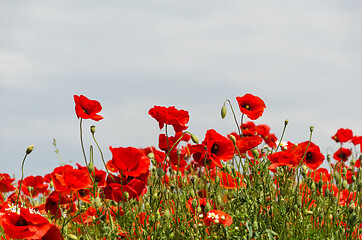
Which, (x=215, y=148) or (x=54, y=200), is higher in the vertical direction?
(x=215, y=148)

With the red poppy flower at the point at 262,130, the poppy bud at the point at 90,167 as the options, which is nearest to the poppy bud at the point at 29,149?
the poppy bud at the point at 90,167

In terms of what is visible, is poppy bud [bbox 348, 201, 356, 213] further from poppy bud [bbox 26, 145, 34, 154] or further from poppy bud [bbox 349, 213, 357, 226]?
poppy bud [bbox 26, 145, 34, 154]

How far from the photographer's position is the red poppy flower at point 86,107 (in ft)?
9.14

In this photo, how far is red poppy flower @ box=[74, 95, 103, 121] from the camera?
2787 millimetres

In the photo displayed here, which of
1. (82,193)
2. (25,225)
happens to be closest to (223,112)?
(82,193)

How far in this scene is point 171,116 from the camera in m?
2.85

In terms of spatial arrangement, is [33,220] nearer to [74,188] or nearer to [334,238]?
[74,188]

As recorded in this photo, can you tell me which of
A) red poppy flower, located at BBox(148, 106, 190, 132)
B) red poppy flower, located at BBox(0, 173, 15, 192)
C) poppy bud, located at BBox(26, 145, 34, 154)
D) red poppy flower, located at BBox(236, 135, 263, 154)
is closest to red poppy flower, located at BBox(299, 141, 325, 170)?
red poppy flower, located at BBox(236, 135, 263, 154)

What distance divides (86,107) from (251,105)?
3.61 feet

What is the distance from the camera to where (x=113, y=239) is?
8.47 ft

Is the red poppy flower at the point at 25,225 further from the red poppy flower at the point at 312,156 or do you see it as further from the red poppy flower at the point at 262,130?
the red poppy flower at the point at 262,130

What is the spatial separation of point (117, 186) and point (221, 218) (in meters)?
0.62

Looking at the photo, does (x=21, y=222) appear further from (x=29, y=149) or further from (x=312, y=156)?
Result: (x=312, y=156)

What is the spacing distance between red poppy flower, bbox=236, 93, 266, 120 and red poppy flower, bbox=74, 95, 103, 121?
94 cm
